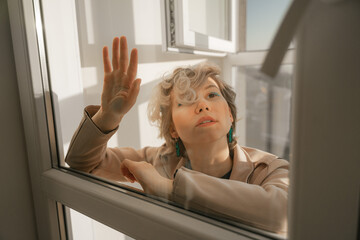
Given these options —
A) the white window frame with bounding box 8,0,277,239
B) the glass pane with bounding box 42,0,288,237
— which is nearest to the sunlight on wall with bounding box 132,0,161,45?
the glass pane with bounding box 42,0,288,237

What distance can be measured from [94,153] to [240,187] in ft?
1.32

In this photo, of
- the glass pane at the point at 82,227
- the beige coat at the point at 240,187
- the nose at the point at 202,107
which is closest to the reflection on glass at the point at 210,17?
the nose at the point at 202,107

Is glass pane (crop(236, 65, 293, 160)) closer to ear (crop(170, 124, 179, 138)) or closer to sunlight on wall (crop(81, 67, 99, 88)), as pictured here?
ear (crop(170, 124, 179, 138))

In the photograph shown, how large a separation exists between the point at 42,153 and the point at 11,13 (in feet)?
1.36

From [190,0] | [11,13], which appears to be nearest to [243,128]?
[190,0]

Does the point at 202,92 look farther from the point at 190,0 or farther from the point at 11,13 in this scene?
the point at 11,13

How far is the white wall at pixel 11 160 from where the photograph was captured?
760 mm

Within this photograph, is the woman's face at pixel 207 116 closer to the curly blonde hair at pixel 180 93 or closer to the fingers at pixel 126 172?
the curly blonde hair at pixel 180 93

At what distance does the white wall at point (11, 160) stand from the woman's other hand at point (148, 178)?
1.48 feet

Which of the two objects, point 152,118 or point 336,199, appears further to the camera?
point 152,118

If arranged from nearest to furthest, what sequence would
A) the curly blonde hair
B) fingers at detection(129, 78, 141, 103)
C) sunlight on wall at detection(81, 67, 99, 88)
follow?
the curly blonde hair, fingers at detection(129, 78, 141, 103), sunlight on wall at detection(81, 67, 99, 88)

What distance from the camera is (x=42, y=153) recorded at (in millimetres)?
761

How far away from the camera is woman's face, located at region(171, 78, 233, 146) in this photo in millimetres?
441

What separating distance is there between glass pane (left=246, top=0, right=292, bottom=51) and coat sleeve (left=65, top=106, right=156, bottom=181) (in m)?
0.34
